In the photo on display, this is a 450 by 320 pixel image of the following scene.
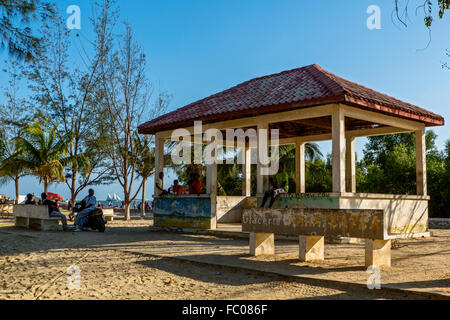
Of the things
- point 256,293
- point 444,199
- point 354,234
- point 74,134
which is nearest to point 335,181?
point 354,234

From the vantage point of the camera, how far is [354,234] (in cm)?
707

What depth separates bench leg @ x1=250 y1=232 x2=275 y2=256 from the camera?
344 inches

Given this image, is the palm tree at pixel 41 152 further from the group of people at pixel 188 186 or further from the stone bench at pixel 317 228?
the stone bench at pixel 317 228

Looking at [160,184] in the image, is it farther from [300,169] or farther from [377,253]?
[377,253]

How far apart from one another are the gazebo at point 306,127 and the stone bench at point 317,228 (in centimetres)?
198

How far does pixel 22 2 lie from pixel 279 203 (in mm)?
7754

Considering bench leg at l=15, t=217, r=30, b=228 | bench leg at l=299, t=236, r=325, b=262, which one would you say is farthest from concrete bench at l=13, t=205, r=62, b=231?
bench leg at l=299, t=236, r=325, b=262

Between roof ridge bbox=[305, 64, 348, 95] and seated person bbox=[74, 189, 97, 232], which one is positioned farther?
seated person bbox=[74, 189, 97, 232]

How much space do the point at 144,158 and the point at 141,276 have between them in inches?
706

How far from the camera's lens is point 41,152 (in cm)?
2116

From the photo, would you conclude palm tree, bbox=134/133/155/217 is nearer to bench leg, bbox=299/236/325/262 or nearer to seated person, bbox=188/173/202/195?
seated person, bbox=188/173/202/195

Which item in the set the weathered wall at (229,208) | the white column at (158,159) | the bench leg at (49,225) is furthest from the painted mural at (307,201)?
the bench leg at (49,225)

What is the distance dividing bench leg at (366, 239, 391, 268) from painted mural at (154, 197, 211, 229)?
6.92m

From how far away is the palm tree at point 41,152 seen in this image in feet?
69.1
